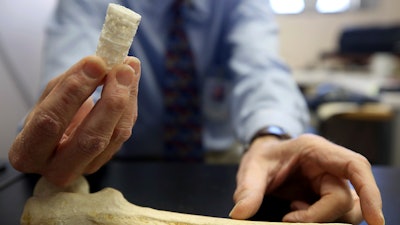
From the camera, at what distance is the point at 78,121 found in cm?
32

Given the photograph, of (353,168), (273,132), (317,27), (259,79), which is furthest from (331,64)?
(353,168)

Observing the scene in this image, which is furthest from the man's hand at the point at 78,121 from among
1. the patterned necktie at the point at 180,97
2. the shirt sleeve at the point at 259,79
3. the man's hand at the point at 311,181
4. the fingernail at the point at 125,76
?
the patterned necktie at the point at 180,97

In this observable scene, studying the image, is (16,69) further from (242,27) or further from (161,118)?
Answer: (242,27)

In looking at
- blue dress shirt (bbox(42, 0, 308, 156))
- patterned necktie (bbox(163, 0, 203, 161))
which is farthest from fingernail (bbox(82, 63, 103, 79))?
patterned necktie (bbox(163, 0, 203, 161))

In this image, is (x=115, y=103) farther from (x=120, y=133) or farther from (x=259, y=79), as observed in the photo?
(x=259, y=79)

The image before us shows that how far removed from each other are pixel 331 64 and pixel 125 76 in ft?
8.41

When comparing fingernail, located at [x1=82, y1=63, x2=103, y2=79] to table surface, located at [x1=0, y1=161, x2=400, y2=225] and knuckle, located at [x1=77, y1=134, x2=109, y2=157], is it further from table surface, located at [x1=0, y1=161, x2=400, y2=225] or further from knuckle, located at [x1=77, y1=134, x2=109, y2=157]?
table surface, located at [x1=0, y1=161, x2=400, y2=225]

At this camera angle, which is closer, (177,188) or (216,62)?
(177,188)

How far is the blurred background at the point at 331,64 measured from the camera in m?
0.55

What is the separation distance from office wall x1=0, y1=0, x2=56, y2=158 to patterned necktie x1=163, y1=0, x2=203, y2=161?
0.21m

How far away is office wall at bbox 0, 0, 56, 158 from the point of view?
1.55 ft

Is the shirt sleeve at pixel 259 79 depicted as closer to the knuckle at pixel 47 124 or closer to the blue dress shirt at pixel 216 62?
the blue dress shirt at pixel 216 62

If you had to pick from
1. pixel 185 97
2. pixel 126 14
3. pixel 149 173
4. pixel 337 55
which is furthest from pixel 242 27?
pixel 337 55

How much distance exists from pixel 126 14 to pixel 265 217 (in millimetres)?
229
